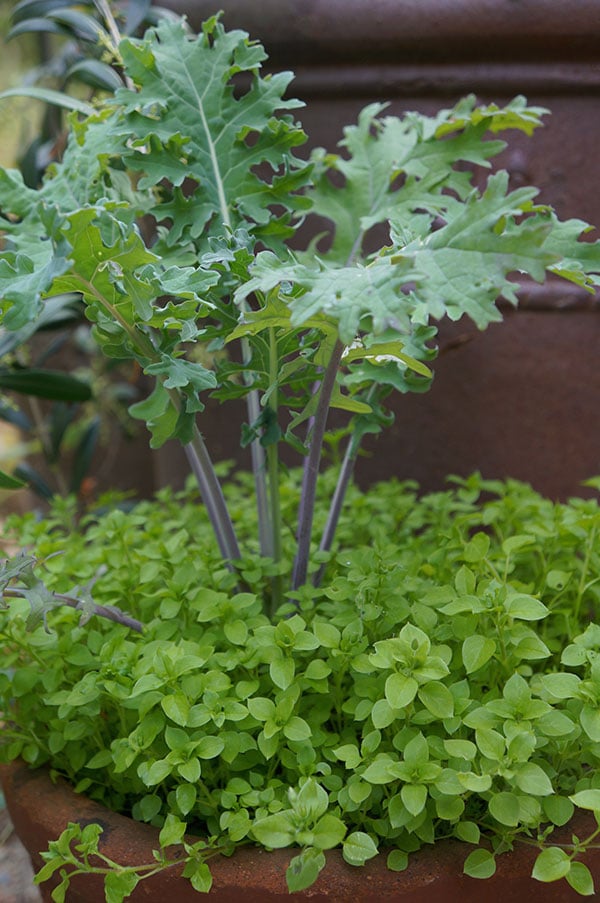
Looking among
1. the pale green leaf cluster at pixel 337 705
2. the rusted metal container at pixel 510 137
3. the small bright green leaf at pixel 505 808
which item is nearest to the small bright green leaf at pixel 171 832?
the pale green leaf cluster at pixel 337 705

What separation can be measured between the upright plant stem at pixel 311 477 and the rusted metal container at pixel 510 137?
1.37 feet

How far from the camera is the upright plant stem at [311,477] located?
2.58 feet

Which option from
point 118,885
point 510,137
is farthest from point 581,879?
point 510,137

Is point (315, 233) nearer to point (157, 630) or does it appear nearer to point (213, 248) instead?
point (213, 248)

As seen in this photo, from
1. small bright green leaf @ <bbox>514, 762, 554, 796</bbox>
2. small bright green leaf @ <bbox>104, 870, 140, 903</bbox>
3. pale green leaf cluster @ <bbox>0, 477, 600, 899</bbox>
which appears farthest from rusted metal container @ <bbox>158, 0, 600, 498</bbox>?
small bright green leaf @ <bbox>104, 870, 140, 903</bbox>

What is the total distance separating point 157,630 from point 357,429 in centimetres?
31

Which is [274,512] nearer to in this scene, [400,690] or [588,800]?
[400,690]

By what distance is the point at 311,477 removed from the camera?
0.88 m

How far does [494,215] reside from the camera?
0.63 meters

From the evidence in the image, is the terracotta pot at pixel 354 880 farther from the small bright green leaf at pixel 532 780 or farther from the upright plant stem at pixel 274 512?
the upright plant stem at pixel 274 512

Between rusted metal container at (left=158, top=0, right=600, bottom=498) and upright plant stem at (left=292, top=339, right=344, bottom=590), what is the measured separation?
42cm

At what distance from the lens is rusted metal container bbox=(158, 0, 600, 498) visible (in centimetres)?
112

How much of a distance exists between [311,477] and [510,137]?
615mm

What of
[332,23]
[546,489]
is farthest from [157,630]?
[332,23]
